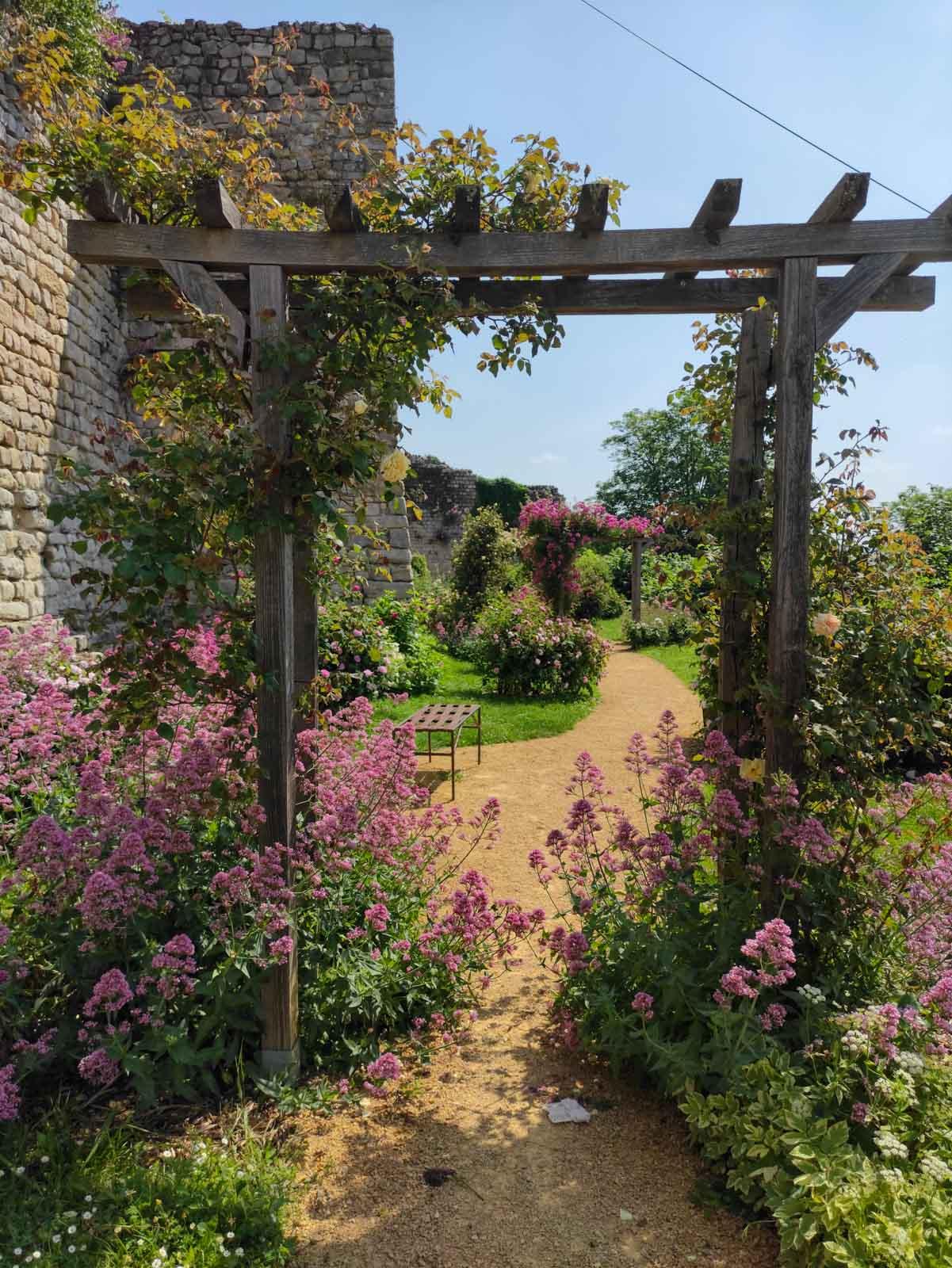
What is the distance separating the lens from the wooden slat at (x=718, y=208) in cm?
260

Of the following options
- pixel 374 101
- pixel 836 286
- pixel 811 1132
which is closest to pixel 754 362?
pixel 836 286

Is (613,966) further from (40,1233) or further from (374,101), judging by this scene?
(374,101)

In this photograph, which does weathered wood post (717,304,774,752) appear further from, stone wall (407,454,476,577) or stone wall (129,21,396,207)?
stone wall (407,454,476,577)

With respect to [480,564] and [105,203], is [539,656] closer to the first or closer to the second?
[480,564]

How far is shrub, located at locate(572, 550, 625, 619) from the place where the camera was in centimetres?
1747

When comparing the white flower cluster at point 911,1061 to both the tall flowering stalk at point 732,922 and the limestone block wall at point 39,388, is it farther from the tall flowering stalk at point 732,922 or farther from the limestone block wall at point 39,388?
the limestone block wall at point 39,388

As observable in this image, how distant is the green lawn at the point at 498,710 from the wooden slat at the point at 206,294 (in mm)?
4833

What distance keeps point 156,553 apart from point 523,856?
10.4 feet

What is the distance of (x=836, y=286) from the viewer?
9.35 ft

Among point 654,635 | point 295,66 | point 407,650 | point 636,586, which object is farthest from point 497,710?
point 636,586

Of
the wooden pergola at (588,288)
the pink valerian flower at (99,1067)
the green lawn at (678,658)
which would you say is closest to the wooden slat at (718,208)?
the wooden pergola at (588,288)

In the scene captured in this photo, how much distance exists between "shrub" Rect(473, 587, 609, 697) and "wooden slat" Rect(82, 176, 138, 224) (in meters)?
7.08

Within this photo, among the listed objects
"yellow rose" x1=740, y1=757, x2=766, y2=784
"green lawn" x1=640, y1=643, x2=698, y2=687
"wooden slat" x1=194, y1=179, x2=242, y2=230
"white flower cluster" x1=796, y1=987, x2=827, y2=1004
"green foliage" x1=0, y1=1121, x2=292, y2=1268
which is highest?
"wooden slat" x1=194, y1=179, x2=242, y2=230

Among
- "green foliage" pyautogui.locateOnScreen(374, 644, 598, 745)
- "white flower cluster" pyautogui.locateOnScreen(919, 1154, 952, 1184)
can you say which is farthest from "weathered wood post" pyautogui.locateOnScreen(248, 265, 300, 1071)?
"green foliage" pyautogui.locateOnScreen(374, 644, 598, 745)
